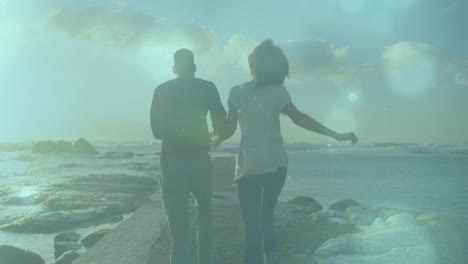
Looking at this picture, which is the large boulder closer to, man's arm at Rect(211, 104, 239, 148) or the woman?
man's arm at Rect(211, 104, 239, 148)

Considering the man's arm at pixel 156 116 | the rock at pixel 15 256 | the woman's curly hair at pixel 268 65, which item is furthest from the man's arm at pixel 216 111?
the rock at pixel 15 256

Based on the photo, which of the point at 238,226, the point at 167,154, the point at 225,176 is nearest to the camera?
the point at 167,154

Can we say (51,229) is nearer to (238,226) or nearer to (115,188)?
(238,226)

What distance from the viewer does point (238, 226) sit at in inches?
341

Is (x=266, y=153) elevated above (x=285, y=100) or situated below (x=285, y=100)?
below

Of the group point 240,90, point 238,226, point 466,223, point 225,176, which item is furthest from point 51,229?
point 240,90

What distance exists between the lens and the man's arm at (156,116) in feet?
14.3

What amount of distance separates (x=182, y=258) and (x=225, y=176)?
15510mm

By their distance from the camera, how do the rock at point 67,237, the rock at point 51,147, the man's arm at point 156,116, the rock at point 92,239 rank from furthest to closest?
the rock at point 51,147, the rock at point 67,237, the rock at point 92,239, the man's arm at point 156,116

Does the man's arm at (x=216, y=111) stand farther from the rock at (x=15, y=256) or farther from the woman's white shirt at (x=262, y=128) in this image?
the rock at (x=15, y=256)

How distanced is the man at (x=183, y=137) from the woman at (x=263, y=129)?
0.39 metres

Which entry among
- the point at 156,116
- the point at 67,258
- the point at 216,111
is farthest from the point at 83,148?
the point at 216,111

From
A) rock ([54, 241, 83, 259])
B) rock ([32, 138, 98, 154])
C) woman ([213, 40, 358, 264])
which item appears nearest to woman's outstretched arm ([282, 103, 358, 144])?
woman ([213, 40, 358, 264])

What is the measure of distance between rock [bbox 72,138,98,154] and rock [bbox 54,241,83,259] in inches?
4505
